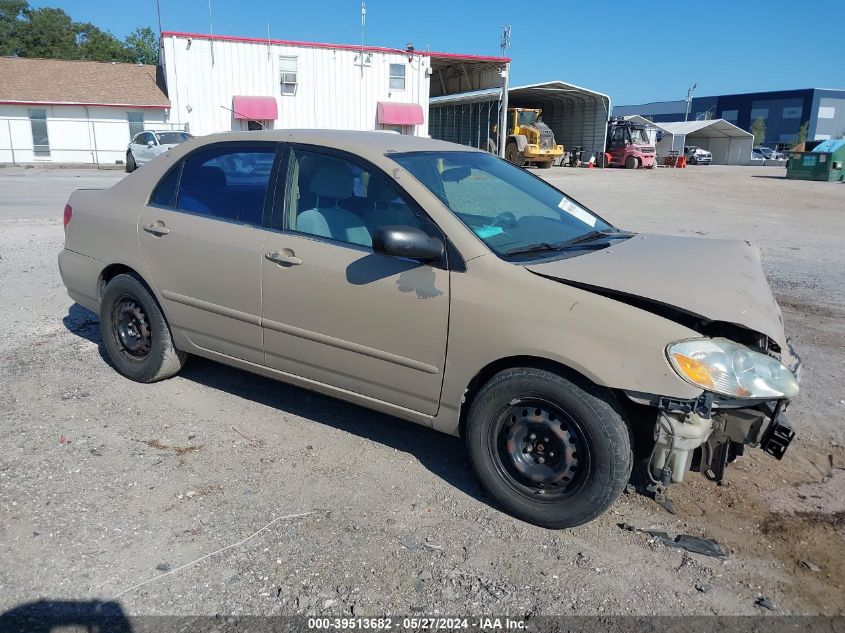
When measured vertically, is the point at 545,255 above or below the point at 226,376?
above

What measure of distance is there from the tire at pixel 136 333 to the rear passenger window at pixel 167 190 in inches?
22.2

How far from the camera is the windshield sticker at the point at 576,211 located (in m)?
4.30

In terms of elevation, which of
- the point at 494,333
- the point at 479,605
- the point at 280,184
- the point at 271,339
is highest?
the point at 280,184

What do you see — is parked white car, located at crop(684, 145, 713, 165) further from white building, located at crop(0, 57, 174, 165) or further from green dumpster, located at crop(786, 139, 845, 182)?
white building, located at crop(0, 57, 174, 165)

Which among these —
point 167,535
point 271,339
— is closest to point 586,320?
point 271,339

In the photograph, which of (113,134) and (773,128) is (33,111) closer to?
(113,134)

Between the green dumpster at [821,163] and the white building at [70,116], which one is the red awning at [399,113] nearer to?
the white building at [70,116]

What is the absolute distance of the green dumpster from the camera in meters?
34.1

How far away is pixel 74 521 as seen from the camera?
3.15m

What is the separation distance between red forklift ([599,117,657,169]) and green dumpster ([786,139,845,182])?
31.0 feet

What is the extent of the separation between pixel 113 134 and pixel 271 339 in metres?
35.3

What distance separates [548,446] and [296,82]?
34753 millimetres

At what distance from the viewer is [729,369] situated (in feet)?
9.30

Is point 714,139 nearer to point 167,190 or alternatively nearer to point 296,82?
point 296,82
